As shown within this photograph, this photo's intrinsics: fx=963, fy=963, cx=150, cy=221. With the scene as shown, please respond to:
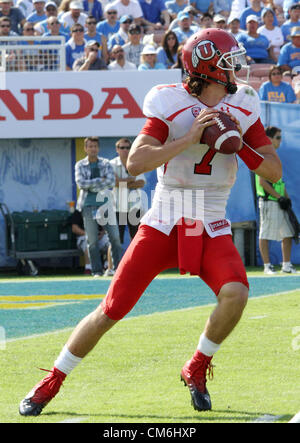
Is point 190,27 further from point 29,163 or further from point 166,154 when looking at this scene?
point 166,154

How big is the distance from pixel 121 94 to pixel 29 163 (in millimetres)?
1920

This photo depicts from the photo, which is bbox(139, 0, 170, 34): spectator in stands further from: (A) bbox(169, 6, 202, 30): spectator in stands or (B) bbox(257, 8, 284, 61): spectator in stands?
(B) bbox(257, 8, 284, 61): spectator in stands

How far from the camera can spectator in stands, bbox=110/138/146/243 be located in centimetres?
1301

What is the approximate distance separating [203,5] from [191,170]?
545 inches

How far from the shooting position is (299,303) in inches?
368

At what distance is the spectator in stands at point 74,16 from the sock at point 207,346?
40.4 feet

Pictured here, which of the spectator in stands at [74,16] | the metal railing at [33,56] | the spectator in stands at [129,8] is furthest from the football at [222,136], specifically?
the spectator in stands at [129,8]

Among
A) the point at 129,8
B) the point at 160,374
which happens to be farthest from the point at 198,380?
the point at 129,8

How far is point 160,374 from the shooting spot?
19.6 ft

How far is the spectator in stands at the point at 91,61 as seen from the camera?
14562mm

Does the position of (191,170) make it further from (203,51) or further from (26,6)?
(26,6)

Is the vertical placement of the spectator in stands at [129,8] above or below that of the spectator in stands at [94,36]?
above

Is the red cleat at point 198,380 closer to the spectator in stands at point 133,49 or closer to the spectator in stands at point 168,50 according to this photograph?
the spectator in stands at point 168,50

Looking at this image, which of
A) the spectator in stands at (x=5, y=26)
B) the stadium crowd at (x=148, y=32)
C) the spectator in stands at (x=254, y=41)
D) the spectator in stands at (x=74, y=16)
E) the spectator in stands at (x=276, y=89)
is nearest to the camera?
the spectator in stands at (x=276, y=89)
